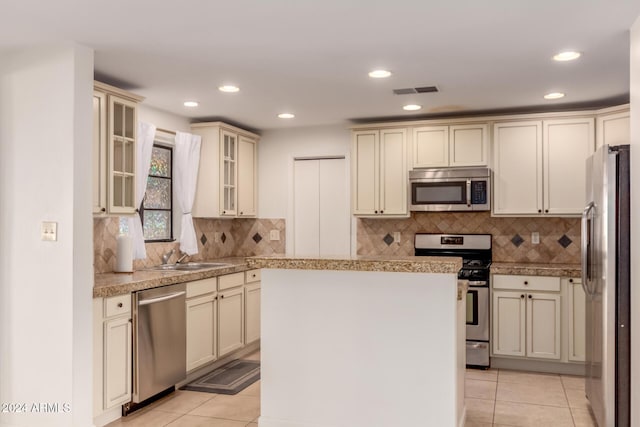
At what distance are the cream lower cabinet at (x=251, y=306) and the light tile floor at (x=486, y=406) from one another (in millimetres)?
1006

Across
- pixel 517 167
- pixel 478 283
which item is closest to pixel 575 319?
pixel 478 283

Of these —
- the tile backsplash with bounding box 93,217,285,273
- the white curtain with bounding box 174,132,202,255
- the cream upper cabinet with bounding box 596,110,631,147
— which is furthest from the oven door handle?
the white curtain with bounding box 174,132,202,255

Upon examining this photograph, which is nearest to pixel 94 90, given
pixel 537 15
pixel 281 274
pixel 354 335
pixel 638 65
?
pixel 281 274

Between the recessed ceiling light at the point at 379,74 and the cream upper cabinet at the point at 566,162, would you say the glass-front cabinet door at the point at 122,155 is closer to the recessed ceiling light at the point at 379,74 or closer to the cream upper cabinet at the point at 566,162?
the recessed ceiling light at the point at 379,74

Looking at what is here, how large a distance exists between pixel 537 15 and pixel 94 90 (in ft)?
9.07

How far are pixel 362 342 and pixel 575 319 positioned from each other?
94.8 inches

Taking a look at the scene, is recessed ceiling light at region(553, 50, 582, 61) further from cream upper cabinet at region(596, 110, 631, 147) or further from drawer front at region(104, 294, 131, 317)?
drawer front at region(104, 294, 131, 317)

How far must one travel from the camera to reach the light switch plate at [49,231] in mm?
3203

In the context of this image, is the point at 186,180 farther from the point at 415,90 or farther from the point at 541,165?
the point at 541,165

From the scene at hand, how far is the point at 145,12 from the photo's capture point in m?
2.71

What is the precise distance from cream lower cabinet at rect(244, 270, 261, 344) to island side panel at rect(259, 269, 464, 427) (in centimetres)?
193

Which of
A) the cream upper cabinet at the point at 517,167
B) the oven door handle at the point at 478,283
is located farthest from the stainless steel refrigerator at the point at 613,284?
the cream upper cabinet at the point at 517,167

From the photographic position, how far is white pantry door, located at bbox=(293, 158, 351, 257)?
233 inches

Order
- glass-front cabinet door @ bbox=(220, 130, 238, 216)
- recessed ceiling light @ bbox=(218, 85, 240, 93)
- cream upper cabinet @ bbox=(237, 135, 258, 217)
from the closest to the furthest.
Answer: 1. recessed ceiling light @ bbox=(218, 85, 240, 93)
2. glass-front cabinet door @ bbox=(220, 130, 238, 216)
3. cream upper cabinet @ bbox=(237, 135, 258, 217)
